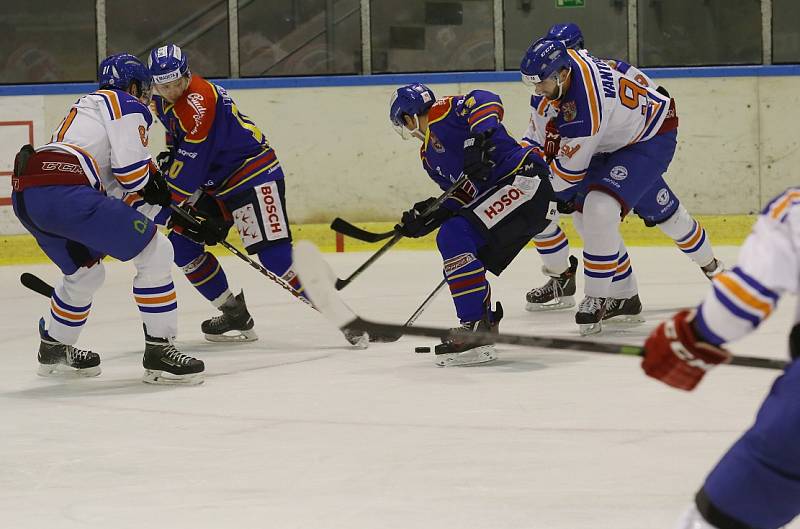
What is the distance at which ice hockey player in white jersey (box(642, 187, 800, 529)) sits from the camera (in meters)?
1.66

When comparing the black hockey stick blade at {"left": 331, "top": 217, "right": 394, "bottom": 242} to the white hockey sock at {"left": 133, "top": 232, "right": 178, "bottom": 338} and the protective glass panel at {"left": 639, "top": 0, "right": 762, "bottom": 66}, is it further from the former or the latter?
the protective glass panel at {"left": 639, "top": 0, "right": 762, "bottom": 66}

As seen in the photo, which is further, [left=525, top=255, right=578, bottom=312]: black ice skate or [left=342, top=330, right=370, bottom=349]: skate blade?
[left=525, top=255, right=578, bottom=312]: black ice skate

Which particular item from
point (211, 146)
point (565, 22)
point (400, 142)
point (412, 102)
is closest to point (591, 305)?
point (412, 102)

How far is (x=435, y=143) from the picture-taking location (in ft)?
14.2

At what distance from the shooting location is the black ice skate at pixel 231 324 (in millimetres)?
4918

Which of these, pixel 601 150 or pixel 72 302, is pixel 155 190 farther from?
pixel 601 150

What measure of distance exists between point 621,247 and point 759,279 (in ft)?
11.2

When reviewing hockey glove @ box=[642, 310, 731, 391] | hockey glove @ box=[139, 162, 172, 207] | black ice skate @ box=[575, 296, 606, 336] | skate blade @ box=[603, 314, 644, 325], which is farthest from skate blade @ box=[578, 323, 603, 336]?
hockey glove @ box=[642, 310, 731, 391]

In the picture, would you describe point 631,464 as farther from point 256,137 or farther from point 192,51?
point 192,51

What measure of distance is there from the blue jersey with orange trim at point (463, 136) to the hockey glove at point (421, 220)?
11cm

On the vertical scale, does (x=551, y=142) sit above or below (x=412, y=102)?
below

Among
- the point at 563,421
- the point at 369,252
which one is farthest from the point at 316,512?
the point at 369,252

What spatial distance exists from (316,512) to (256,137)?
2.49 m

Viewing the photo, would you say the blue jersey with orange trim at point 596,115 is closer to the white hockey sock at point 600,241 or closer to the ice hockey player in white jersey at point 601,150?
the ice hockey player in white jersey at point 601,150
